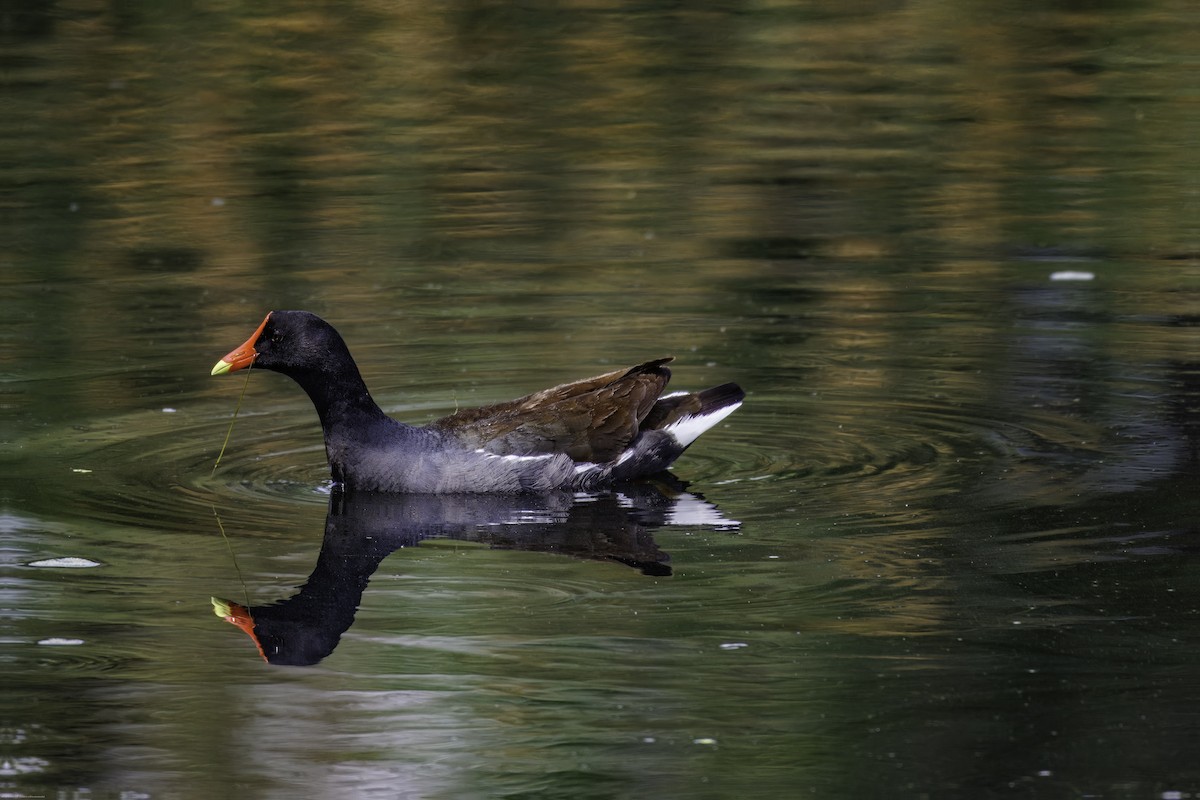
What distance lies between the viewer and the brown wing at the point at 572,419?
9.23 metres

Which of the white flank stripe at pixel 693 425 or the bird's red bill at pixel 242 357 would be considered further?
the white flank stripe at pixel 693 425

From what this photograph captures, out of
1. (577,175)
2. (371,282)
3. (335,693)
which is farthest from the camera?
(577,175)

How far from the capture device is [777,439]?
9836mm

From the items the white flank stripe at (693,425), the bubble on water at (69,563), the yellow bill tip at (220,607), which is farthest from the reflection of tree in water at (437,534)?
the bubble on water at (69,563)

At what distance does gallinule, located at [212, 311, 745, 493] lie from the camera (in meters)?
9.16

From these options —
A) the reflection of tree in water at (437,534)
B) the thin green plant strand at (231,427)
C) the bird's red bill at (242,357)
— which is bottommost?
the thin green plant strand at (231,427)

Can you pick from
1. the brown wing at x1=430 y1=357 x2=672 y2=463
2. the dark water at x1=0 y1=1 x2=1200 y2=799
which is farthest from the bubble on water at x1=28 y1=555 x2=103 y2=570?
the brown wing at x1=430 y1=357 x2=672 y2=463

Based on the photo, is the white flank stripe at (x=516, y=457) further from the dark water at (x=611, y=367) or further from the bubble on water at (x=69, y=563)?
the bubble on water at (x=69, y=563)

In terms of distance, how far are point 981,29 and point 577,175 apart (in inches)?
287

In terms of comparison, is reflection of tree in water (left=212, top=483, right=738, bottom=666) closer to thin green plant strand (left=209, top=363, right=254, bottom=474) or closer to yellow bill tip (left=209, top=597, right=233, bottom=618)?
yellow bill tip (left=209, top=597, right=233, bottom=618)

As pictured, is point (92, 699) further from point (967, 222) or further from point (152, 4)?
point (152, 4)

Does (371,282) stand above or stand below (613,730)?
below

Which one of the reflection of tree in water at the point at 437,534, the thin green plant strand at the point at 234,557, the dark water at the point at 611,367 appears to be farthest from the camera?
the thin green plant strand at the point at 234,557

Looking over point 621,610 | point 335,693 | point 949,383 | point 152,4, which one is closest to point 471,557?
point 621,610
